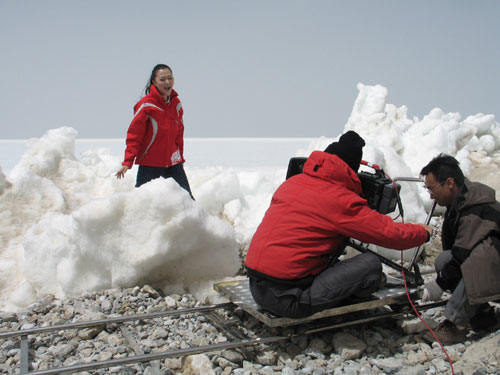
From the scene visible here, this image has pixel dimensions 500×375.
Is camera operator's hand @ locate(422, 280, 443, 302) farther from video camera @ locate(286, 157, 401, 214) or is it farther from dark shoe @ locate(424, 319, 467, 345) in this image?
video camera @ locate(286, 157, 401, 214)

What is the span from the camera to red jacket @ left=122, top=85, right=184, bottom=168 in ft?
16.9

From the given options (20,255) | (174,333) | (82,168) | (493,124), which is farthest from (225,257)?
(493,124)

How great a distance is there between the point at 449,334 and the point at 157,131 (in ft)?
11.0

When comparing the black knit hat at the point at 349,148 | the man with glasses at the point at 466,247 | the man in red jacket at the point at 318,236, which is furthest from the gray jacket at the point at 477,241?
the black knit hat at the point at 349,148

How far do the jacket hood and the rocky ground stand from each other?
1114mm

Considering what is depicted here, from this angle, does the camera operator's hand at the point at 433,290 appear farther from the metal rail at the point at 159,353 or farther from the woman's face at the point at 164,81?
the woman's face at the point at 164,81

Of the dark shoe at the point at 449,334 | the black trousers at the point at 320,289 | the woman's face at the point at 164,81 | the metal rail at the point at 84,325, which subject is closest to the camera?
the metal rail at the point at 84,325

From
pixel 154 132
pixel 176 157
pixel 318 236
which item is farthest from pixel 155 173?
pixel 318 236

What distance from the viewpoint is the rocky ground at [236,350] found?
320cm

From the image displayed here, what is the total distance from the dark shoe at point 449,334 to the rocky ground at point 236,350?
0.05 metres

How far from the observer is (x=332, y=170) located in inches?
125

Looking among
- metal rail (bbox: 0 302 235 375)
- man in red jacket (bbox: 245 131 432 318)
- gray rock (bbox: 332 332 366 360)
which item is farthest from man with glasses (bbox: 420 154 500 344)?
metal rail (bbox: 0 302 235 375)

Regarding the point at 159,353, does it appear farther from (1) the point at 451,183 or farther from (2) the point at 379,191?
(1) the point at 451,183

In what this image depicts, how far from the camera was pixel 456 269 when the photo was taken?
3.55m
